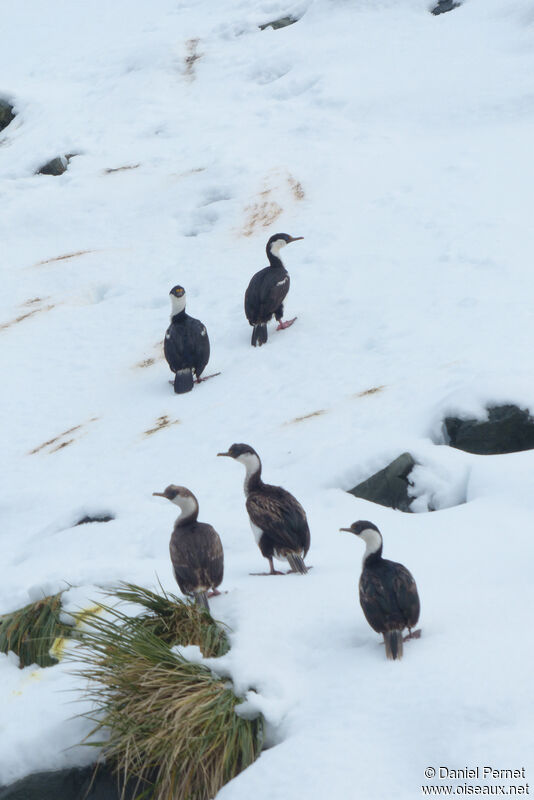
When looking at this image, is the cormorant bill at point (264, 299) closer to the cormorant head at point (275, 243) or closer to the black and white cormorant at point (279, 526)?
the cormorant head at point (275, 243)

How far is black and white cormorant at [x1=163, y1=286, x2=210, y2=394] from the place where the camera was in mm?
11898

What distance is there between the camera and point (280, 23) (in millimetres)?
24547

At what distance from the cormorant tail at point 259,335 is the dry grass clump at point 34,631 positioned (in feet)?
21.6

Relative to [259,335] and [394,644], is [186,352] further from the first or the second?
[394,644]

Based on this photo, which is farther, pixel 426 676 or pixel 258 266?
pixel 258 266

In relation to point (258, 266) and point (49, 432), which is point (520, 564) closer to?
point (49, 432)

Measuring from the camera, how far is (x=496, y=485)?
7.57 meters

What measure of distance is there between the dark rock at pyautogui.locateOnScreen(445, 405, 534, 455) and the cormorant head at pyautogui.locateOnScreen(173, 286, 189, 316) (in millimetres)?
5001

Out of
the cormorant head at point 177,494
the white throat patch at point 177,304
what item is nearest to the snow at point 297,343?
the cormorant head at point 177,494

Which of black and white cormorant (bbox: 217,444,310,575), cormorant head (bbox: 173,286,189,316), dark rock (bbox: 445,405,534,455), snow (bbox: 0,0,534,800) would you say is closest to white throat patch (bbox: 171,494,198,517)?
black and white cormorant (bbox: 217,444,310,575)

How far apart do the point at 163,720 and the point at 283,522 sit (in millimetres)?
1986

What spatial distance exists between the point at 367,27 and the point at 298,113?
4852 millimetres

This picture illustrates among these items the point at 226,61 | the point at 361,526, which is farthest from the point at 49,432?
the point at 226,61

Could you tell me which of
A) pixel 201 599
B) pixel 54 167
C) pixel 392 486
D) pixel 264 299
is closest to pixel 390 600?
pixel 201 599
